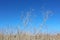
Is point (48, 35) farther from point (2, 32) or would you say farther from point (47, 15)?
point (2, 32)

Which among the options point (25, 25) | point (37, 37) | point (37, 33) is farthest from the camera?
point (37, 37)

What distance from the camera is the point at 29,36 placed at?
4918 mm

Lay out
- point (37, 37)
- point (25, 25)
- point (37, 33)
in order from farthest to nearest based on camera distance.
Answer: point (37, 37), point (37, 33), point (25, 25)

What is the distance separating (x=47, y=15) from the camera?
4391 mm

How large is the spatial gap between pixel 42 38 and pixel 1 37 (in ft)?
4.06

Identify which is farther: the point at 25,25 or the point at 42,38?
the point at 42,38

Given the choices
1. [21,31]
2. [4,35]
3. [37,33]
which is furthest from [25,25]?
[4,35]

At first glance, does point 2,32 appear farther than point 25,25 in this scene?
Yes

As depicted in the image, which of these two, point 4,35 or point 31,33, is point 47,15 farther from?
point 4,35

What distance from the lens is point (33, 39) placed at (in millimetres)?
4883

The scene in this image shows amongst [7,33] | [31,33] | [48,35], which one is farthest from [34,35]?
[7,33]

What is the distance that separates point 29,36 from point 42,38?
0.40 m

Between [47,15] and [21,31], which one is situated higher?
[47,15]

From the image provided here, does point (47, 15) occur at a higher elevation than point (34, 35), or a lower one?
higher
